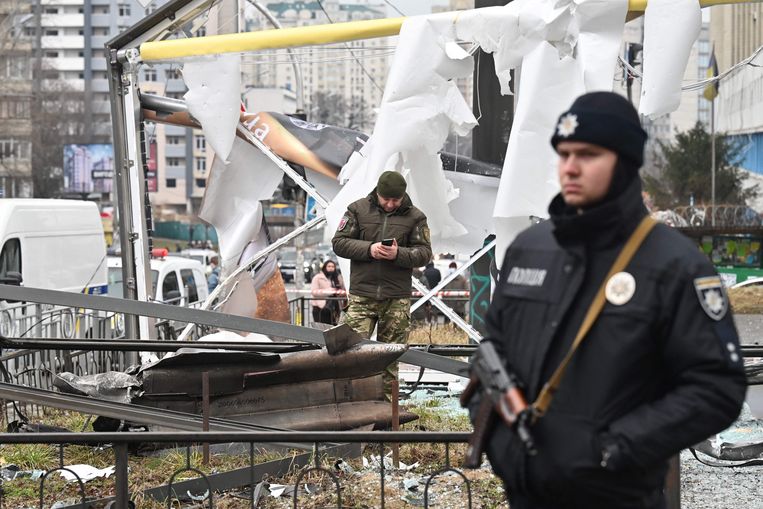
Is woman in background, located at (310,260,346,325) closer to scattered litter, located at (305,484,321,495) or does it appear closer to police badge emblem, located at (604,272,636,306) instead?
scattered litter, located at (305,484,321,495)

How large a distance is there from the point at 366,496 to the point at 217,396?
1399mm

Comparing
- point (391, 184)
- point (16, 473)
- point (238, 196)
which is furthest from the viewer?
point (238, 196)

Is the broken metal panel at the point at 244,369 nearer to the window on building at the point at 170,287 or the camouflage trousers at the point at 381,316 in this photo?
the camouflage trousers at the point at 381,316

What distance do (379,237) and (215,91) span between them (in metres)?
2.12

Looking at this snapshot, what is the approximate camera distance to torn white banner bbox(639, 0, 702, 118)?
27.5ft

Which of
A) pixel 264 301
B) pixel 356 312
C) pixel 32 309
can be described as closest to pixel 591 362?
pixel 356 312

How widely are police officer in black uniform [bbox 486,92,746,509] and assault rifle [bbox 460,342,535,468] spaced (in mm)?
45

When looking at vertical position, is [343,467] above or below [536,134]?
below

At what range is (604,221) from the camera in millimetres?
2969

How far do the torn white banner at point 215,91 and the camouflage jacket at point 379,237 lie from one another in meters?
1.75

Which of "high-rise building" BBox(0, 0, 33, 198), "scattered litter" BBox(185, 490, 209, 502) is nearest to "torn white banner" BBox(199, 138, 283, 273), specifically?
"scattered litter" BBox(185, 490, 209, 502)

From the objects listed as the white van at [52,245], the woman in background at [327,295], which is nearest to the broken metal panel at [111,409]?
the white van at [52,245]

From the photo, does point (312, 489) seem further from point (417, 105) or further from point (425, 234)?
point (417, 105)

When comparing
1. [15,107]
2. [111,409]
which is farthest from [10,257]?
[15,107]
